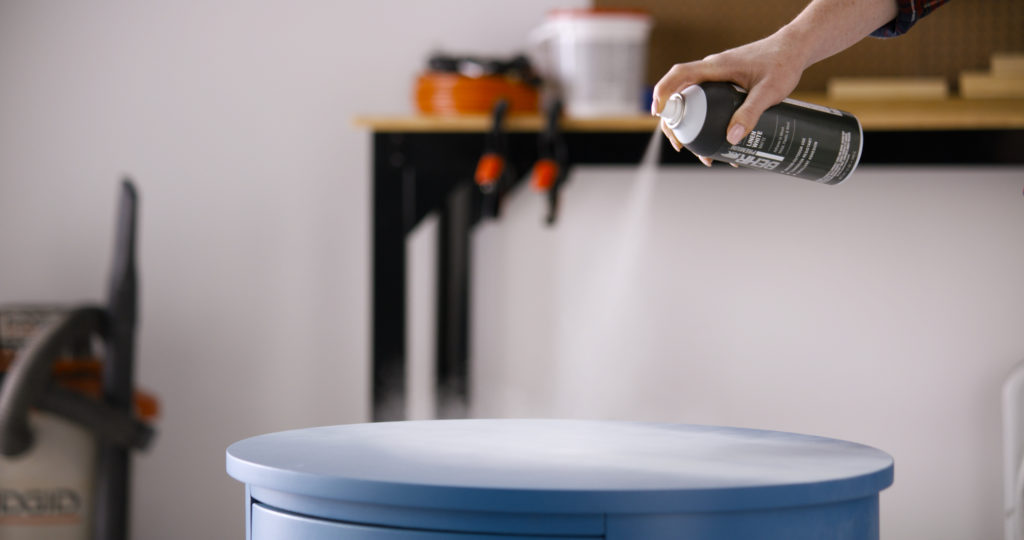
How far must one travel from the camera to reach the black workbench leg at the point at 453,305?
2.34 m

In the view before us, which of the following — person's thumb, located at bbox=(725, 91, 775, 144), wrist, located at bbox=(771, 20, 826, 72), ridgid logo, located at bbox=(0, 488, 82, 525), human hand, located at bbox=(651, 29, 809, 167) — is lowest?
ridgid logo, located at bbox=(0, 488, 82, 525)

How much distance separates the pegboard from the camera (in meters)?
2.24

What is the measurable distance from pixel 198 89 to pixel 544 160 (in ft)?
3.27

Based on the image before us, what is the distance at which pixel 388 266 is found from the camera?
1.98 metres

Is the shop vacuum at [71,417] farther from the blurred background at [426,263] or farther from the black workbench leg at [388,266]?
the black workbench leg at [388,266]

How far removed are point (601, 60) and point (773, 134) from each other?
100 cm

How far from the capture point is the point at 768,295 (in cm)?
240

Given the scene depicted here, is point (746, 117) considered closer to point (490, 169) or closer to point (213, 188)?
point (490, 169)

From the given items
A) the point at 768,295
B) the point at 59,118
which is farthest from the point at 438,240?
the point at 59,118

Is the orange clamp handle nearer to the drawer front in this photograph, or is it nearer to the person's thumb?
the person's thumb

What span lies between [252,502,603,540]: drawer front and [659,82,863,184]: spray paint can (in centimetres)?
47

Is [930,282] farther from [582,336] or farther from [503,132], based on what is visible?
[503,132]

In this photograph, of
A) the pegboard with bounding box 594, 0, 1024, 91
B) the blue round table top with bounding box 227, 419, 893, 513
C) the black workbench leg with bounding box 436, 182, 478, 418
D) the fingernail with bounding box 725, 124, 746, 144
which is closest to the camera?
the blue round table top with bounding box 227, 419, 893, 513

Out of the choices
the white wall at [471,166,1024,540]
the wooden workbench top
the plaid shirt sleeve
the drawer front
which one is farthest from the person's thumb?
the white wall at [471,166,1024,540]
